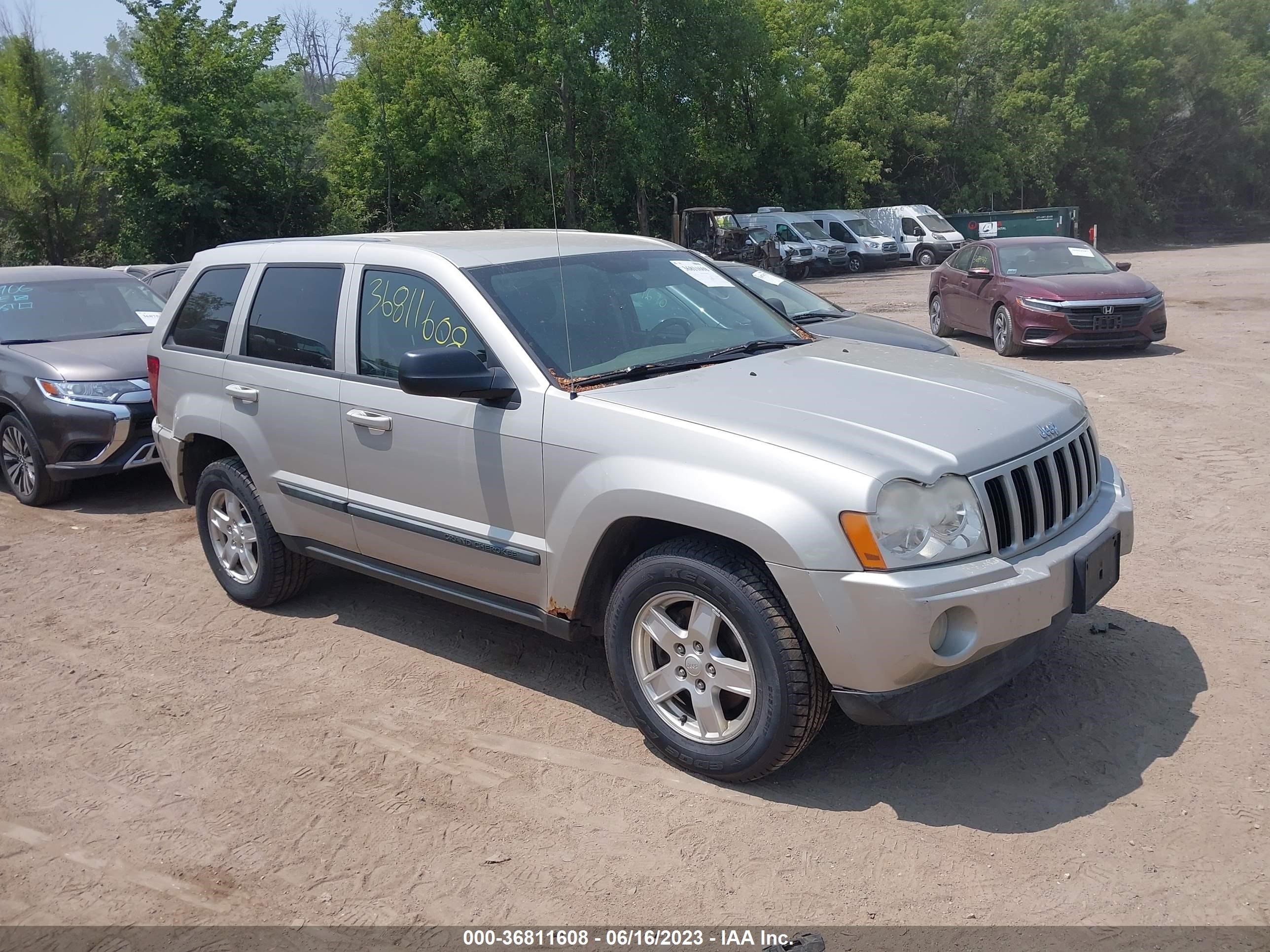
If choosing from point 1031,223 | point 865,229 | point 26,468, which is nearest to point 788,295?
point 26,468

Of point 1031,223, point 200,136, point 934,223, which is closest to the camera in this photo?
point 200,136

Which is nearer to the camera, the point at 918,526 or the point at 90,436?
the point at 918,526

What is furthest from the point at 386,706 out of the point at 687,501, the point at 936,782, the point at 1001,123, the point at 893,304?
the point at 1001,123

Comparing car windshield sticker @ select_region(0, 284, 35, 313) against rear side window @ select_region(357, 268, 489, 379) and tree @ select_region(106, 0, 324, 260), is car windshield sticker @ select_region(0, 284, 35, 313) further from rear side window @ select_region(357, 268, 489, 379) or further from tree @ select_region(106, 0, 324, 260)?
tree @ select_region(106, 0, 324, 260)

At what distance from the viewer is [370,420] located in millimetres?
4641

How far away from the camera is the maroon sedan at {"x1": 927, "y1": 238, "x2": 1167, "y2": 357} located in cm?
1284

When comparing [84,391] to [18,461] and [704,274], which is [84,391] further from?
[704,274]

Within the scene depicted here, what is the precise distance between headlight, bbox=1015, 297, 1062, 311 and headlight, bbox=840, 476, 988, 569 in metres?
10.3

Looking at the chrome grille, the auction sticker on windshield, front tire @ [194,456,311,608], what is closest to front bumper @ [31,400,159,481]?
front tire @ [194,456,311,608]

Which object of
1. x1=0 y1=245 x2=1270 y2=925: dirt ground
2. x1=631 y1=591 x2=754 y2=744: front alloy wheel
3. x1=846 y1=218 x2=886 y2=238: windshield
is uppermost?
x1=846 y1=218 x2=886 y2=238: windshield

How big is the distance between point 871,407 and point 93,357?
659cm

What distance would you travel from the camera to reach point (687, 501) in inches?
142

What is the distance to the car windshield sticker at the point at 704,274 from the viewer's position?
16.7 ft

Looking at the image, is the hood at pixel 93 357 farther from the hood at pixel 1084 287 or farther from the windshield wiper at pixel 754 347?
the hood at pixel 1084 287
